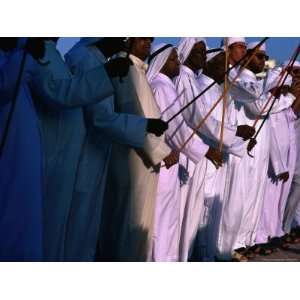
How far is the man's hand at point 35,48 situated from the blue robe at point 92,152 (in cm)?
68

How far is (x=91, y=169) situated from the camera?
5328mm

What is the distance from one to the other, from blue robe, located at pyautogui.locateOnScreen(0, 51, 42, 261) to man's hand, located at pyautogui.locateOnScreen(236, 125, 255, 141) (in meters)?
2.81

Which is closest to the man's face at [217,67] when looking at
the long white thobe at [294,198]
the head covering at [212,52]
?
the head covering at [212,52]

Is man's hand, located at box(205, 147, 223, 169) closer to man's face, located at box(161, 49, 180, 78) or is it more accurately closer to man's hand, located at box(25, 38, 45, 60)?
man's face, located at box(161, 49, 180, 78)

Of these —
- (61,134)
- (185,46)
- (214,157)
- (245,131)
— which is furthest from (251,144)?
(61,134)

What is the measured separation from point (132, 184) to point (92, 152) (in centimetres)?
48

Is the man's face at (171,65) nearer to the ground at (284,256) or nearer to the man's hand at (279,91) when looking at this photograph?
the man's hand at (279,91)

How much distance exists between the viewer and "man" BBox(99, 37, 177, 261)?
18.4 ft

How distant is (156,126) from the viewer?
5293 millimetres

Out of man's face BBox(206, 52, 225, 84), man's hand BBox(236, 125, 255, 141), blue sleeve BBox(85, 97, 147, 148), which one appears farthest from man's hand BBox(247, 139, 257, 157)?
blue sleeve BBox(85, 97, 147, 148)

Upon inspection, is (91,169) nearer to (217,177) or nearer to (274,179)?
(217,177)

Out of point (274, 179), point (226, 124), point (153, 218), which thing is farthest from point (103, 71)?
point (274, 179)

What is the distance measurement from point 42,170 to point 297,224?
17.9ft

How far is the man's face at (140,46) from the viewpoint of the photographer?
18.7 ft
